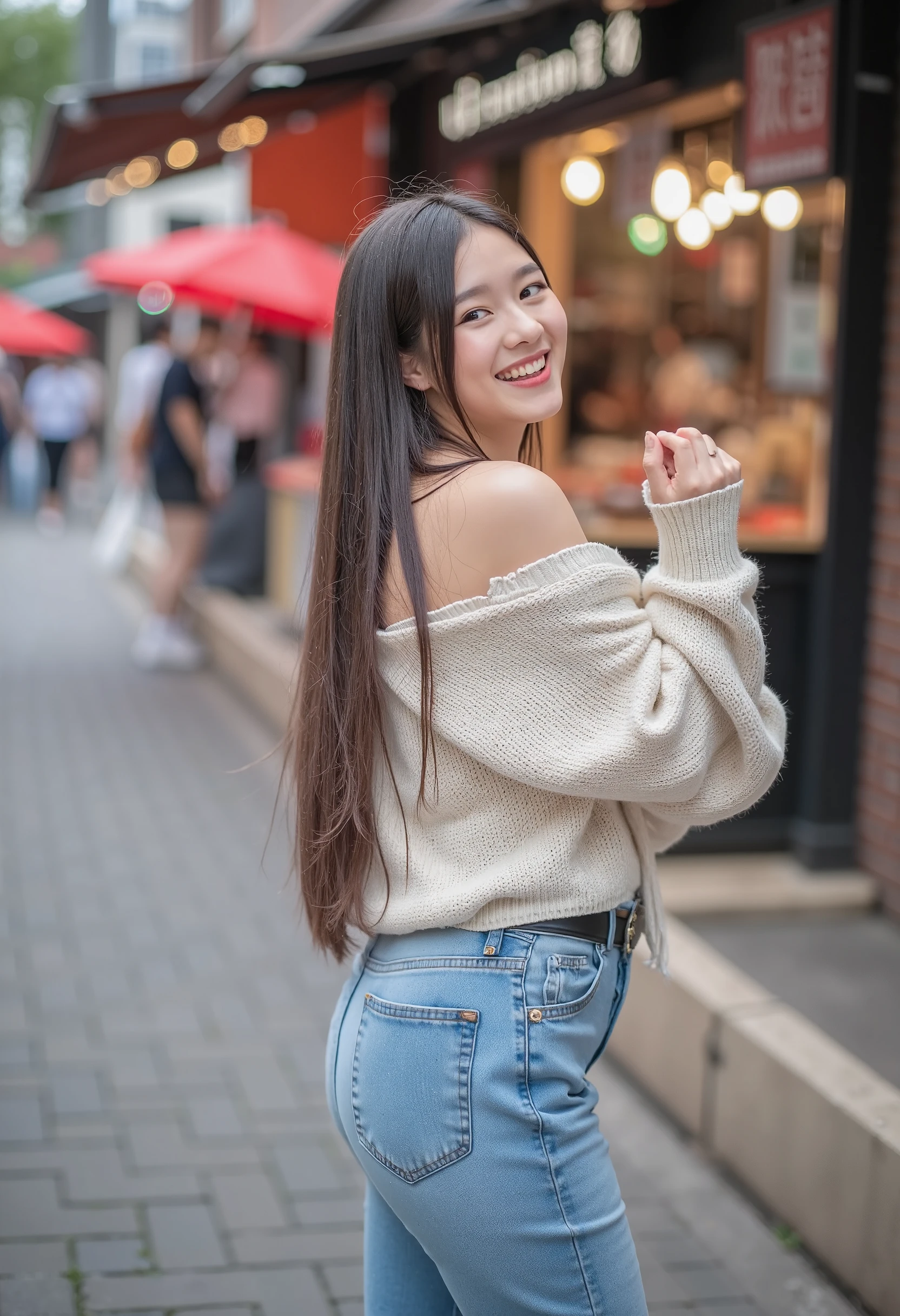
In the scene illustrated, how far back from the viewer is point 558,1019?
5.49 feet

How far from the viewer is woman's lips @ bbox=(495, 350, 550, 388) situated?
69.0 inches

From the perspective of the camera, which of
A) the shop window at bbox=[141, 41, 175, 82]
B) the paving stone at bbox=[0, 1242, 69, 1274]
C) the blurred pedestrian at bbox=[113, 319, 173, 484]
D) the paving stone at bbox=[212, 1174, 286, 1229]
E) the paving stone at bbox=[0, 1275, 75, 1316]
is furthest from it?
the shop window at bbox=[141, 41, 175, 82]

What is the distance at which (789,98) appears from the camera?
4730 mm

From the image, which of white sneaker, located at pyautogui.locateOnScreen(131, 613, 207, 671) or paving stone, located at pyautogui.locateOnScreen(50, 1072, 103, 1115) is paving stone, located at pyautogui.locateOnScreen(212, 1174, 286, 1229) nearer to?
paving stone, located at pyautogui.locateOnScreen(50, 1072, 103, 1115)

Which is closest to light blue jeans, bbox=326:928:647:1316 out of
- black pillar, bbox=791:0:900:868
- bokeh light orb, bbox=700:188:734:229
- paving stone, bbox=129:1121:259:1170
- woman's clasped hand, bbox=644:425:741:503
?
woman's clasped hand, bbox=644:425:741:503

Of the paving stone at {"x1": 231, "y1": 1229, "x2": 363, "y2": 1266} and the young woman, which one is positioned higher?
the young woman

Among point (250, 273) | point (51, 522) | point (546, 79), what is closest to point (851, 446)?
point (546, 79)

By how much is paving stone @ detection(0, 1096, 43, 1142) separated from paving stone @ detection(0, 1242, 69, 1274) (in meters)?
0.49

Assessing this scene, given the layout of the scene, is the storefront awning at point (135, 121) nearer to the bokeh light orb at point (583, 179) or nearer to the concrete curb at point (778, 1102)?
the bokeh light orb at point (583, 179)

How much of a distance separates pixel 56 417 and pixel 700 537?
63.7ft

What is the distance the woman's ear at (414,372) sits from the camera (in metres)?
1.75

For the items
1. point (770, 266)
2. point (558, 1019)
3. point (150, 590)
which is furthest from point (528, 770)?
point (150, 590)

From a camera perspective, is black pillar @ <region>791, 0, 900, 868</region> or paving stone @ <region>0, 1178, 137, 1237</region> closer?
paving stone @ <region>0, 1178, 137, 1237</region>

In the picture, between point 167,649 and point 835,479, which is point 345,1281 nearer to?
point 835,479
